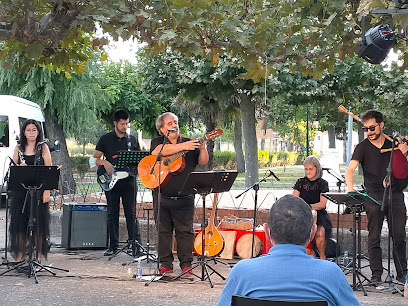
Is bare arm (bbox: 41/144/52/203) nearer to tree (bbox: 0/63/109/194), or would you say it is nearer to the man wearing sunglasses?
the man wearing sunglasses

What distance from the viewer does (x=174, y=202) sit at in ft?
28.2

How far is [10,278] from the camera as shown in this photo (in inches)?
345

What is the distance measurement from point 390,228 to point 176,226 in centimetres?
246

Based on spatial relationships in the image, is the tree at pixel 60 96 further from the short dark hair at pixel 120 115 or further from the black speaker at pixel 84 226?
the short dark hair at pixel 120 115

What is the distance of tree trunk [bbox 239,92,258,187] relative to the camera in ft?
80.2

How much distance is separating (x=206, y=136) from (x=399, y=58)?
307 centimetres

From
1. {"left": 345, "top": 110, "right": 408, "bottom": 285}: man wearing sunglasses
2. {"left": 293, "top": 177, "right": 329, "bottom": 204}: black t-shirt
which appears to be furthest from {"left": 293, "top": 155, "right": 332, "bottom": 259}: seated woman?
{"left": 345, "top": 110, "right": 408, "bottom": 285}: man wearing sunglasses

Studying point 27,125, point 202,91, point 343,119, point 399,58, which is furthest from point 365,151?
point 343,119

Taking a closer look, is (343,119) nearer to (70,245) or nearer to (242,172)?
(242,172)

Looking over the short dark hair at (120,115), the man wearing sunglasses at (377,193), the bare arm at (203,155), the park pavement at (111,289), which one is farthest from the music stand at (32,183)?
the man wearing sunglasses at (377,193)

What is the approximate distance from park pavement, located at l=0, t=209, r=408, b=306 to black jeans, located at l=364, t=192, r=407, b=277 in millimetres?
312

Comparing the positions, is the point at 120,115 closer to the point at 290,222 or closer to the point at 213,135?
the point at 213,135

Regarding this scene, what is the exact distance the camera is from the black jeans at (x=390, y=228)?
330 inches

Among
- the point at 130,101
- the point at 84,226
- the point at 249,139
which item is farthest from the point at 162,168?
the point at 130,101
